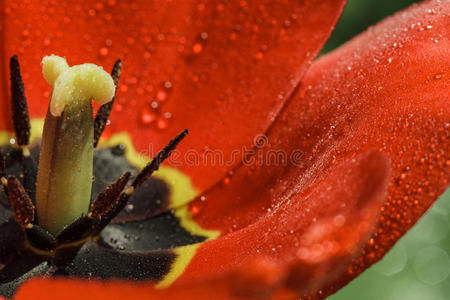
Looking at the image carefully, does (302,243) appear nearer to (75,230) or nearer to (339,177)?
(339,177)

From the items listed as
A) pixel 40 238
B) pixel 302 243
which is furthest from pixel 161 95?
pixel 302 243

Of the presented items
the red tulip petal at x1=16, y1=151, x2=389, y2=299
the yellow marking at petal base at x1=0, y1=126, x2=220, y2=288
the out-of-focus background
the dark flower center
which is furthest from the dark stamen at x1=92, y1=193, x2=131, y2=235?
the out-of-focus background

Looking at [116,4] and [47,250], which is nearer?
[47,250]

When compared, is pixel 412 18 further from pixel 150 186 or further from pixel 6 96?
pixel 6 96

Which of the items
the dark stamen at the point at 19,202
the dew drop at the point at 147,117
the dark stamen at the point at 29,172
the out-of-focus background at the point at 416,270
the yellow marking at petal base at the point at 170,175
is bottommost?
the out-of-focus background at the point at 416,270

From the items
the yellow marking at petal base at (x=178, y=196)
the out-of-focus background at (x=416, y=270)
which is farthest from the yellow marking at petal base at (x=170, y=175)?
the out-of-focus background at (x=416, y=270)

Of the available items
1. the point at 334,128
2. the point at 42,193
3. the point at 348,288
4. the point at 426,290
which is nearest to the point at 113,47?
the point at 42,193

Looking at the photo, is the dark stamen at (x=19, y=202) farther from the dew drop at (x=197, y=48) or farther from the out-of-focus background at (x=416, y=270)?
the out-of-focus background at (x=416, y=270)
